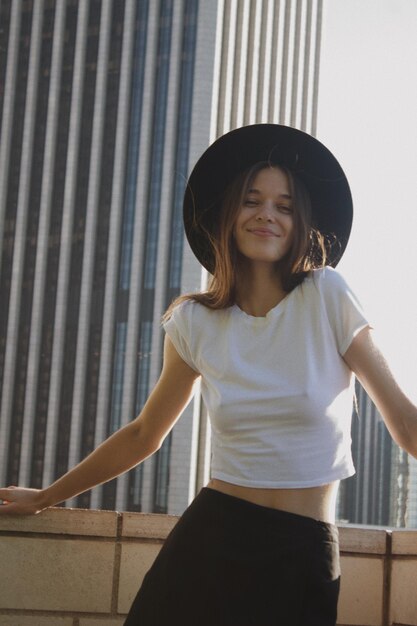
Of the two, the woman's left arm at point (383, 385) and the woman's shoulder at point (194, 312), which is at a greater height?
the woman's shoulder at point (194, 312)

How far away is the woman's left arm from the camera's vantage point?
245cm

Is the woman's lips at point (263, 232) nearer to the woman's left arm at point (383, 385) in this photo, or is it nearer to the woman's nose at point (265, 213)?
the woman's nose at point (265, 213)

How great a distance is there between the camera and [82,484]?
3133mm

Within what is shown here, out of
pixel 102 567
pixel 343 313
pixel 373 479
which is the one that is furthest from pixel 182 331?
pixel 373 479

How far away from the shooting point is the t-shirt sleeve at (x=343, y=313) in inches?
97.2

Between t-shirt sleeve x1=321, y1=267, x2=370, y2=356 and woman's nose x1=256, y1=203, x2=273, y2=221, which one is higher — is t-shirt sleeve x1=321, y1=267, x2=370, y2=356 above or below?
below

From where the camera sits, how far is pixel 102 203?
5462 cm

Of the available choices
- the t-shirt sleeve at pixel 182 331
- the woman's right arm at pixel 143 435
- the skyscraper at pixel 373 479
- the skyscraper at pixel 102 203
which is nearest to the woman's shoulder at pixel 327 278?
the t-shirt sleeve at pixel 182 331

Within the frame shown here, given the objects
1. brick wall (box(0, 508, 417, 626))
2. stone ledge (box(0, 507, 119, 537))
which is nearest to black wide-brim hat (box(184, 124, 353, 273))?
brick wall (box(0, 508, 417, 626))

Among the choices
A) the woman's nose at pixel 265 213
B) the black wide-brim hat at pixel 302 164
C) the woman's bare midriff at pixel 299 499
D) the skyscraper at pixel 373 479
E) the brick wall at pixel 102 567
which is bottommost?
the skyscraper at pixel 373 479

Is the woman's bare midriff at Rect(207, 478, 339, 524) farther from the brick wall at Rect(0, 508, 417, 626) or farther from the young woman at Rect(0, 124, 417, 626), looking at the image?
the brick wall at Rect(0, 508, 417, 626)

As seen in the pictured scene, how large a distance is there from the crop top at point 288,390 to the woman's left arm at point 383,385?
0.11 feet

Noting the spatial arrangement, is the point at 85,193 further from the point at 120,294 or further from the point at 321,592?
the point at 321,592

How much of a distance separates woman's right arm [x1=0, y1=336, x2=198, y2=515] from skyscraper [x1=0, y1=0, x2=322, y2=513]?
4793cm
